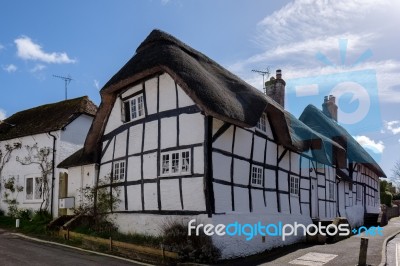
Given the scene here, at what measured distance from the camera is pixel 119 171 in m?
15.6

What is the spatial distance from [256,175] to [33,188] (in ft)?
42.0

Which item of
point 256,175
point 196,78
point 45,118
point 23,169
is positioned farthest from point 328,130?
point 23,169

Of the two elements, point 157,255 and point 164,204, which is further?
point 164,204

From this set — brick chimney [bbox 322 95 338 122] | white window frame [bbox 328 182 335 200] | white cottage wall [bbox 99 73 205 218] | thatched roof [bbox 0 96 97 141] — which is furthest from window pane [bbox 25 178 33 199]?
brick chimney [bbox 322 95 338 122]

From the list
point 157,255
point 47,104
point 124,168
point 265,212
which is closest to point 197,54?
point 124,168

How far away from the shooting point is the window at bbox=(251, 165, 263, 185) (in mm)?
14531

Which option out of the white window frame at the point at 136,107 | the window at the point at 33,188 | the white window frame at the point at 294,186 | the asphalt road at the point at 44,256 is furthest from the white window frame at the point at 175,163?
the window at the point at 33,188

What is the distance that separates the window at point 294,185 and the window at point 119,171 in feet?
24.4

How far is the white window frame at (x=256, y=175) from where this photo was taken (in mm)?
14539

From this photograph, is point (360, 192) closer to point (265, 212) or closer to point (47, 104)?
point (265, 212)

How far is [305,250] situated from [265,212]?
203 cm

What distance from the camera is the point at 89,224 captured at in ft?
52.7

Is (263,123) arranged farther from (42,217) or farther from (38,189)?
(38,189)

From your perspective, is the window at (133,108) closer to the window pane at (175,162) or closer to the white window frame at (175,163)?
the white window frame at (175,163)
